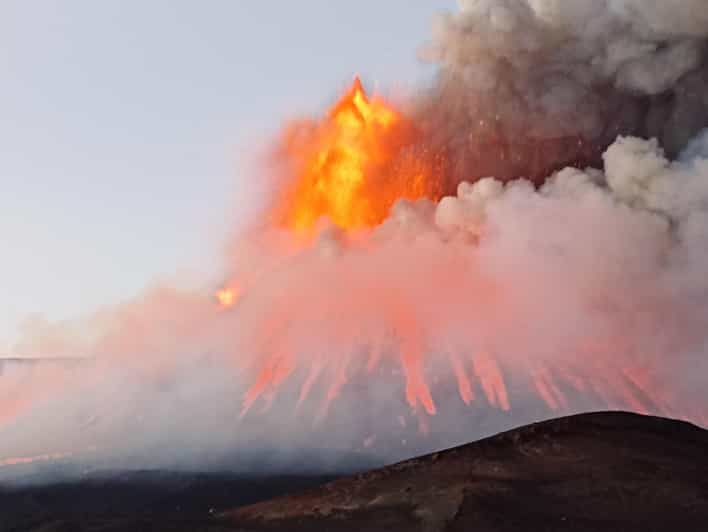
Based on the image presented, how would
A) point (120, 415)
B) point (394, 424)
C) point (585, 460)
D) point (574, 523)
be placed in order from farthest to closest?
point (120, 415), point (394, 424), point (585, 460), point (574, 523)

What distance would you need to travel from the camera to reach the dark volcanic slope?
27.6m

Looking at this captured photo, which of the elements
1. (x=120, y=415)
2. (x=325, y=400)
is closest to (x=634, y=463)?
(x=325, y=400)

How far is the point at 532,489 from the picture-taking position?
30422 mm

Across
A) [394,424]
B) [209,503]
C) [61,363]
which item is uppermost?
[61,363]

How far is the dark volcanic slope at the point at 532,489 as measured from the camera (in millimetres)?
27625

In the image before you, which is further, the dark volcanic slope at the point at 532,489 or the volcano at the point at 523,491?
the volcano at the point at 523,491

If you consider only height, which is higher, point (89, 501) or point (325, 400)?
point (325, 400)

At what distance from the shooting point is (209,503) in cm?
4350

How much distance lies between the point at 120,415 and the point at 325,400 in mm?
19320

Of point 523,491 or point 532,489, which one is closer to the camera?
point 523,491

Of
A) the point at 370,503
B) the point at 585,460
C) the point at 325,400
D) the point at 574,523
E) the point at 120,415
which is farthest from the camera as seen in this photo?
the point at 120,415

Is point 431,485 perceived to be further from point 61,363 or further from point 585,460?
point 61,363

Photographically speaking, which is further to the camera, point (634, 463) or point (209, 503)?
point (209, 503)

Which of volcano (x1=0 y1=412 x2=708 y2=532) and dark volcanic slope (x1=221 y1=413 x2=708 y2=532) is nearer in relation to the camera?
dark volcanic slope (x1=221 y1=413 x2=708 y2=532)
